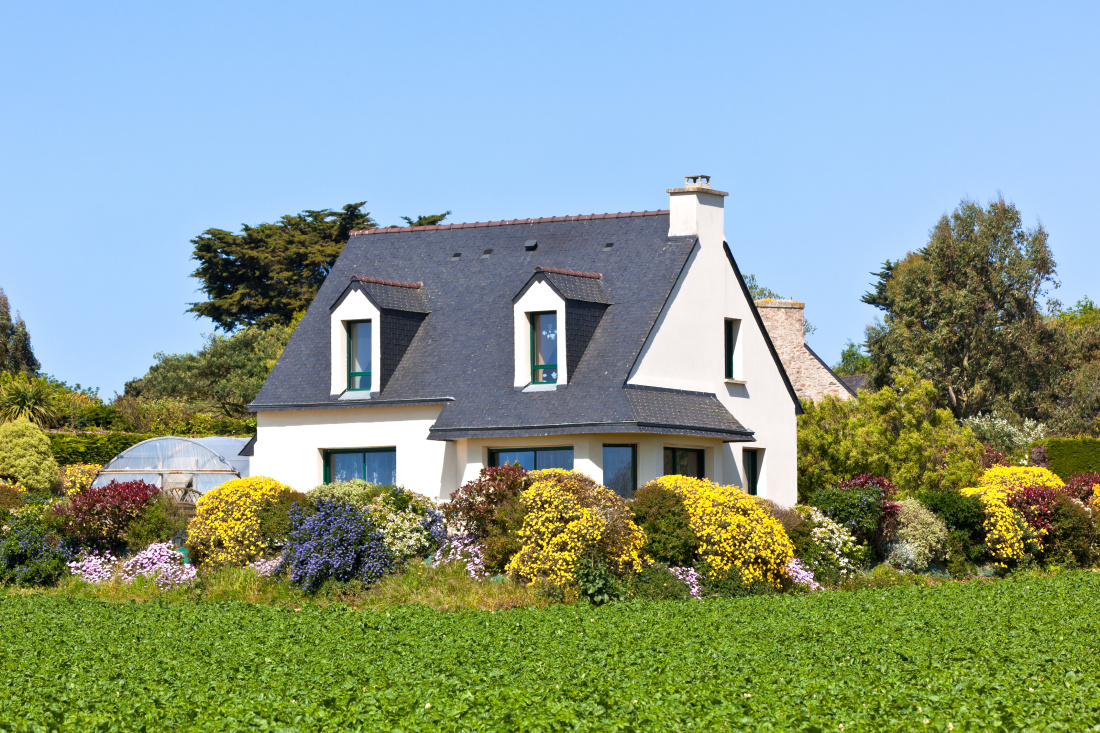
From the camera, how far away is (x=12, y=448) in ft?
114

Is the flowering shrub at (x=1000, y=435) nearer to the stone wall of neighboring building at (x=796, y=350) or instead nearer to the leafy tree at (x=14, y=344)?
the stone wall of neighboring building at (x=796, y=350)

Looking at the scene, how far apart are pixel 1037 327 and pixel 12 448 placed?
3709 cm

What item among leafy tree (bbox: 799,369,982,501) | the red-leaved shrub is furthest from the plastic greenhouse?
the red-leaved shrub

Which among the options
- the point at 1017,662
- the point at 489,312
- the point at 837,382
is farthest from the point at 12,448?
the point at 1017,662

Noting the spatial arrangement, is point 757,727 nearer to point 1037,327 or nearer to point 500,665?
point 500,665

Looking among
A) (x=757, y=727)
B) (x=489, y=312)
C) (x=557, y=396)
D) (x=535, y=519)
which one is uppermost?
(x=489, y=312)

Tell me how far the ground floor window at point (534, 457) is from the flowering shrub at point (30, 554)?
846cm

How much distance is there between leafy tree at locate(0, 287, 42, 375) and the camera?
5841cm

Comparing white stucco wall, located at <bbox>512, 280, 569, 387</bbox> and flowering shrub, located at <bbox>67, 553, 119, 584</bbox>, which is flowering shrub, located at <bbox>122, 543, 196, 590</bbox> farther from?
white stucco wall, located at <bbox>512, 280, 569, 387</bbox>

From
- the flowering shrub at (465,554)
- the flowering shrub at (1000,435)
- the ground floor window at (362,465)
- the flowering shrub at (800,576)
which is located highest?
the flowering shrub at (1000,435)

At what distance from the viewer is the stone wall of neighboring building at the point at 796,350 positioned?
38719 millimetres

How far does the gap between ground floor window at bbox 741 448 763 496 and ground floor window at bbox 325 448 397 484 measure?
814 centimetres

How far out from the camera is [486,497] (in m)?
20.5

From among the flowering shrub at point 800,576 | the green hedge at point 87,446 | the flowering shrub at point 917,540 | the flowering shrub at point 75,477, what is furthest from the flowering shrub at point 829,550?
the green hedge at point 87,446
